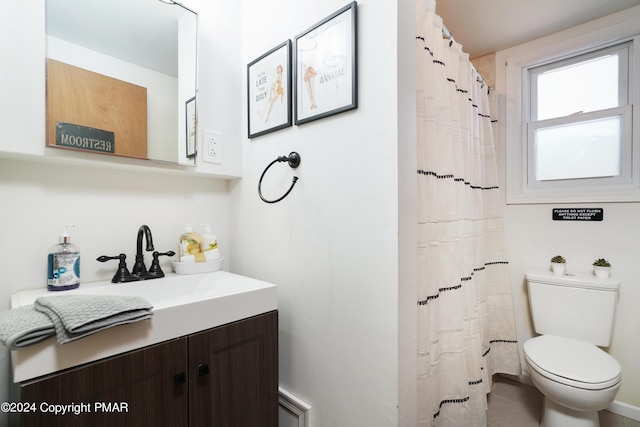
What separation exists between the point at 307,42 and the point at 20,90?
1.00 meters

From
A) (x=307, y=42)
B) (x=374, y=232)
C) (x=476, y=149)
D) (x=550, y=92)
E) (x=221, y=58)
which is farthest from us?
(x=550, y=92)

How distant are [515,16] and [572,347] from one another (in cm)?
185

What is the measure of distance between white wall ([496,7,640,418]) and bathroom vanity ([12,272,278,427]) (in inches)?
69.0

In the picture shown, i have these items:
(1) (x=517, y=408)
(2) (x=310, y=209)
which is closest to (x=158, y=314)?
(2) (x=310, y=209)

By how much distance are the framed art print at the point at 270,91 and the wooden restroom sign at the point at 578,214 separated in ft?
5.82

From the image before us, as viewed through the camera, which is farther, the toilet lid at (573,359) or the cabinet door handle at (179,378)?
the toilet lid at (573,359)

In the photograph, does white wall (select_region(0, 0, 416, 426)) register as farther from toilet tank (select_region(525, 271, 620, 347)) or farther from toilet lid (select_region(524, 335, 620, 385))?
toilet tank (select_region(525, 271, 620, 347))

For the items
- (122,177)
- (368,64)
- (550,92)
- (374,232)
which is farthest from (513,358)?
(122,177)

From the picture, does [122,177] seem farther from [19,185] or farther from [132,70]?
[132,70]

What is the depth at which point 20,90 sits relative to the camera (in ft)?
2.93

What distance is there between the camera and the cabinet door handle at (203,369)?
83cm

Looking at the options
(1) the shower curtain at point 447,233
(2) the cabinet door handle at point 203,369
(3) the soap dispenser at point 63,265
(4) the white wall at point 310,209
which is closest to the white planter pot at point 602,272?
(1) the shower curtain at point 447,233

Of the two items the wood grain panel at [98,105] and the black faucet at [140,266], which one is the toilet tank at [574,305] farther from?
the wood grain panel at [98,105]

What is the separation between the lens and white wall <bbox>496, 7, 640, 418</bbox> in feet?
4.92
